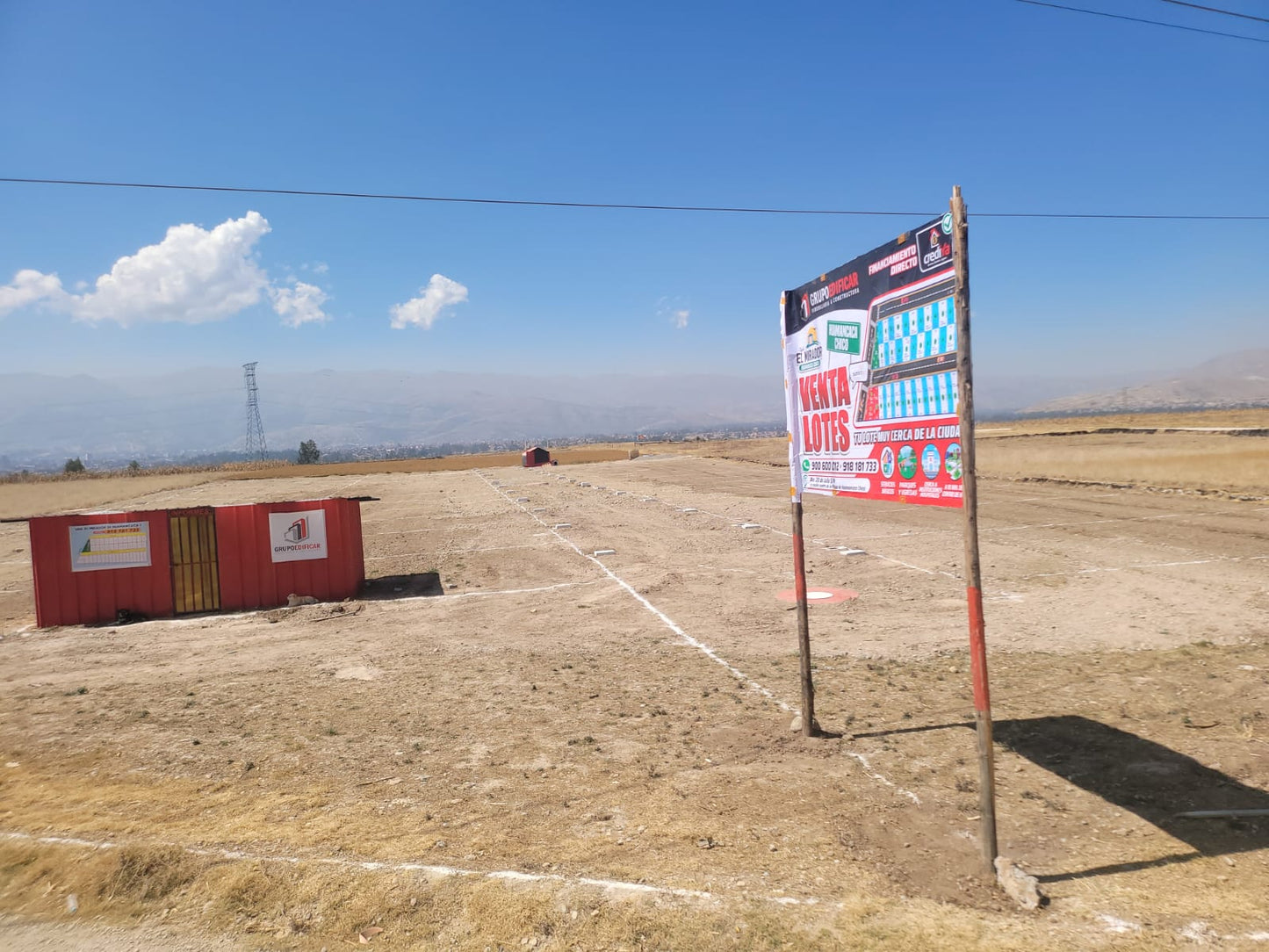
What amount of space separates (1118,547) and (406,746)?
596 inches

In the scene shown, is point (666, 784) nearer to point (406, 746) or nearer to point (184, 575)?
point (406, 746)

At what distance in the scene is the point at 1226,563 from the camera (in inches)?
547

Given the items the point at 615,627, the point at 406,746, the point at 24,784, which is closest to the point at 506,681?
the point at 406,746

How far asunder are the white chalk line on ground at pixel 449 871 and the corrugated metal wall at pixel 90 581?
9.24 meters

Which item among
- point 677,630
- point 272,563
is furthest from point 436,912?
point 272,563

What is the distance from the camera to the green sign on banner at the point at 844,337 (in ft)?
20.2

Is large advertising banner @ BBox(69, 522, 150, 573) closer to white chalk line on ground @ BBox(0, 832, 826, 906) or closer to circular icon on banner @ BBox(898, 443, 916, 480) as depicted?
white chalk line on ground @ BBox(0, 832, 826, 906)

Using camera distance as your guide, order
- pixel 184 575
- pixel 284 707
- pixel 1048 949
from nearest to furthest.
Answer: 1. pixel 1048 949
2. pixel 284 707
3. pixel 184 575

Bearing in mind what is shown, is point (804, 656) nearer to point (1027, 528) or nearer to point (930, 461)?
point (930, 461)

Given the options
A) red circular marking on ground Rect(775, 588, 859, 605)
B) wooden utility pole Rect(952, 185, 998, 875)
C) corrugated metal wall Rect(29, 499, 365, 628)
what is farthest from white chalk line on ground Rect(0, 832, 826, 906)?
corrugated metal wall Rect(29, 499, 365, 628)

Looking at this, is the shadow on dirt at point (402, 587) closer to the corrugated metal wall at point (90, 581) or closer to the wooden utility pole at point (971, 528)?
the corrugated metal wall at point (90, 581)

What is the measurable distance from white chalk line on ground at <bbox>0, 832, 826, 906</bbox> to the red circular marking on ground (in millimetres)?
8241

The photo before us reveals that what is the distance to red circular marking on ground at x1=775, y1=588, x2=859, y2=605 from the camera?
41.7 feet

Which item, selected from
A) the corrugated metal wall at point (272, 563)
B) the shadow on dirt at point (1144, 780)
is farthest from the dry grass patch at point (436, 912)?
the corrugated metal wall at point (272, 563)
